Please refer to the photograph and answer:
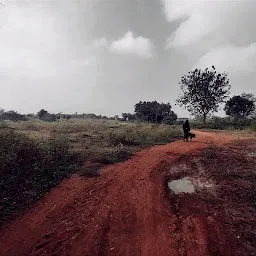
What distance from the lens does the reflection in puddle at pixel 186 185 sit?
8.38 meters

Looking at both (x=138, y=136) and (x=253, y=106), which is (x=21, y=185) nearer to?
(x=138, y=136)

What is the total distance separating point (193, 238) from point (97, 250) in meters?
2.10

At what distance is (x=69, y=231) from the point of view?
6.37 metres

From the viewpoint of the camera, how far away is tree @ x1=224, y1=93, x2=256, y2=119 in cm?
3956

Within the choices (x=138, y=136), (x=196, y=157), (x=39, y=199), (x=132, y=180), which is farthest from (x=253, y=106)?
(x=39, y=199)

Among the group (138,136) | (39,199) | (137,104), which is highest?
(137,104)

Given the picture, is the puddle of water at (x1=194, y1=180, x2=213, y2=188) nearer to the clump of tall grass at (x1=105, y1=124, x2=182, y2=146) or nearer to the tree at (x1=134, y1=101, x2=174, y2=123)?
the clump of tall grass at (x1=105, y1=124, x2=182, y2=146)

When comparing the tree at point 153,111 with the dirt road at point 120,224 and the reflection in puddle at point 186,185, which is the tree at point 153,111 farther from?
the dirt road at point 120,224

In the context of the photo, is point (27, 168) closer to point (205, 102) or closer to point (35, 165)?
point (35, 165)

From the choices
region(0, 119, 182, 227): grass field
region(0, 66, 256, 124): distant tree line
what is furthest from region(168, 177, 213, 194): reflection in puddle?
region(0, 66, 256, 124): distant tree line

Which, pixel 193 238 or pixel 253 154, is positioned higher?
pixel 253 154

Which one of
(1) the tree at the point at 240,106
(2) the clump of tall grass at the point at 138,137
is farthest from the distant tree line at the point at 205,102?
(2) the clump of tall grass at the point at 138,137

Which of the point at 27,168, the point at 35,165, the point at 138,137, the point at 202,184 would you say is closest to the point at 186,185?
the point at 202,184

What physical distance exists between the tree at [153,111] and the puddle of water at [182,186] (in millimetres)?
29601
